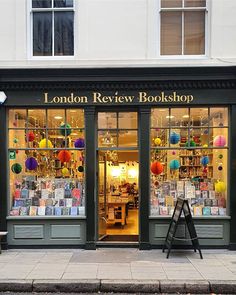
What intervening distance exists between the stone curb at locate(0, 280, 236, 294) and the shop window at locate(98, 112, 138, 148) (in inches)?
149

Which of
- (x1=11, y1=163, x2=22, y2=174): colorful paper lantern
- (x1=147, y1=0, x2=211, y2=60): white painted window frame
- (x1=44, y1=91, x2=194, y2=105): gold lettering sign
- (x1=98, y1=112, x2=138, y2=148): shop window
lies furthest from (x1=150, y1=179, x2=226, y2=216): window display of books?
(x1=11, y1=163, x2=22, y2=174): colorful paper lantern

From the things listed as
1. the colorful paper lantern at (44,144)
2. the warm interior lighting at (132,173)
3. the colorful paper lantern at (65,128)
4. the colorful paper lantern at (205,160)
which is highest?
the colorful paper lantern at (65,128)

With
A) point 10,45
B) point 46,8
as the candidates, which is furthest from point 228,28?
point 10,45

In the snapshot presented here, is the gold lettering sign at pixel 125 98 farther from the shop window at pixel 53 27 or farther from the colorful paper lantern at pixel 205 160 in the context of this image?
the colorful paper lantern at pixel 205 160

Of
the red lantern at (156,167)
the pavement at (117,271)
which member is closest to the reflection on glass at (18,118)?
the pavement at (117,271)

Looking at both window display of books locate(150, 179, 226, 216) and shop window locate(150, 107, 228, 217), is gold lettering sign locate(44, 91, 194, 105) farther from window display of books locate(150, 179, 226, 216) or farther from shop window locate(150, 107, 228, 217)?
window display of books locate(150, 179, 226, 216)

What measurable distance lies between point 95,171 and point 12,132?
91.1 inches

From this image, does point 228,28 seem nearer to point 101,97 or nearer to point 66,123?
point 101,97

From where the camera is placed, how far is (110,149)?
33.3 ft

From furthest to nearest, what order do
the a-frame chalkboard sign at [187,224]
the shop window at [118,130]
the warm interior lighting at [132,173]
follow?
the warm interior lighting at [132,173] → the shop window at [118,130] → the a-frame chalkboard sign at [187,224]

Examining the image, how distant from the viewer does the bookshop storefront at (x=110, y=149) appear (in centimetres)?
981

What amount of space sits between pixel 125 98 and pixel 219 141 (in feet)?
8.41

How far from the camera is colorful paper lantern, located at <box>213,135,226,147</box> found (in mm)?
9969

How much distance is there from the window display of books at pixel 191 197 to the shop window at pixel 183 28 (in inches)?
131
